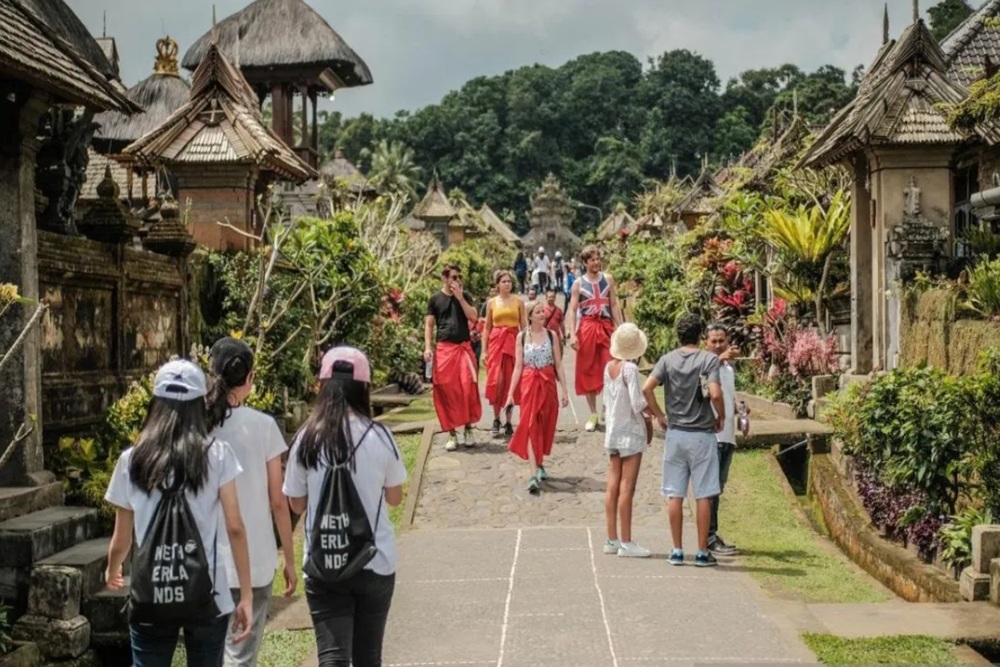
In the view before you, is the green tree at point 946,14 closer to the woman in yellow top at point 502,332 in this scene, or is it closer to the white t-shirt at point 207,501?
the woman in yellow top at point 502,332

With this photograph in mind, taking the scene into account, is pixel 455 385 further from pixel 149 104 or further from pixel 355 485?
pixel 149 104

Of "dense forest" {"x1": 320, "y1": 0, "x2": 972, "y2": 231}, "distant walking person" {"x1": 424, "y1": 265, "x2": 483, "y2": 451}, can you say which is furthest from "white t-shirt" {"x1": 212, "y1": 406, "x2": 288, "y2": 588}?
"dense forest" {"x1": 320, "y1": 0, "x2": 972, "y2": 231}

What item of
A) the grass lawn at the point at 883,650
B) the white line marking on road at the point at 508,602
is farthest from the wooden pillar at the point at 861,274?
the grass lawn at the point at 883,650

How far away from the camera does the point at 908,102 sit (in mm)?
15305

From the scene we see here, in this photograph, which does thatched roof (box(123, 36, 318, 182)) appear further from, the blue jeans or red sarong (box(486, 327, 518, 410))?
the blue jeans

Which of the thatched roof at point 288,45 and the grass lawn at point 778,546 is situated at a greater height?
the thatched roof at point 288,45

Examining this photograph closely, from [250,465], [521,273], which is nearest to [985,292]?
[250,465]

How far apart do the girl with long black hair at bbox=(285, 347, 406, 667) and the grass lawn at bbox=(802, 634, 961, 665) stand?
8.93 ft

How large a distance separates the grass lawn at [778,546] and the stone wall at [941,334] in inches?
71.2

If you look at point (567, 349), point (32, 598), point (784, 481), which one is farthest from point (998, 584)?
point (567, 349)

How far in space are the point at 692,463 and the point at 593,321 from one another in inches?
220

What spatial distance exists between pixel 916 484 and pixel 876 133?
5897mm

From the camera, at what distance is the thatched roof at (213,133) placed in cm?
1703

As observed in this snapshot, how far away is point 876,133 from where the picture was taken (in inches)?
588
